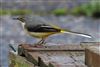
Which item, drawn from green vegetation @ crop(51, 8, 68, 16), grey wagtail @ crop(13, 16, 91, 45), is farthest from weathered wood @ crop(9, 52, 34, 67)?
green vegetation @ crop(51, 8, 68, 16)

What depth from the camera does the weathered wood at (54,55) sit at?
156 inches

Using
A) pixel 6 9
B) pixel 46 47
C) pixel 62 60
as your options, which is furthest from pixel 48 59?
pixel 6 9

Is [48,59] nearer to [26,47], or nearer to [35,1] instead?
[26,47]

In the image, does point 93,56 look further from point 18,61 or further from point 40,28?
point 40,28

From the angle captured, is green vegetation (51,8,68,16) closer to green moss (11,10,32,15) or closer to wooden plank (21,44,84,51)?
green moss (11,10,32,15)

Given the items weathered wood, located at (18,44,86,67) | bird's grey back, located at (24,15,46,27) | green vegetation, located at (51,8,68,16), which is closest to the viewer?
weathered wood, located at (18,44,86,67)

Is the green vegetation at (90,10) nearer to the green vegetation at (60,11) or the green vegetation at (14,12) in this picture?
the green vegetation at (60,11)

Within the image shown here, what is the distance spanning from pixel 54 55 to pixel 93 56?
843mm

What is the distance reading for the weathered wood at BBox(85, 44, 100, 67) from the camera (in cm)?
357

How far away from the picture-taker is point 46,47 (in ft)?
15.8

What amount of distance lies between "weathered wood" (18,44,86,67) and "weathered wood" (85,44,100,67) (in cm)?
10

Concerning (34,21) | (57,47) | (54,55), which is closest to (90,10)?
(34,21)

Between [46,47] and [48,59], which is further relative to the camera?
[46,47]

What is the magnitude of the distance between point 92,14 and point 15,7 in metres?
2.20
